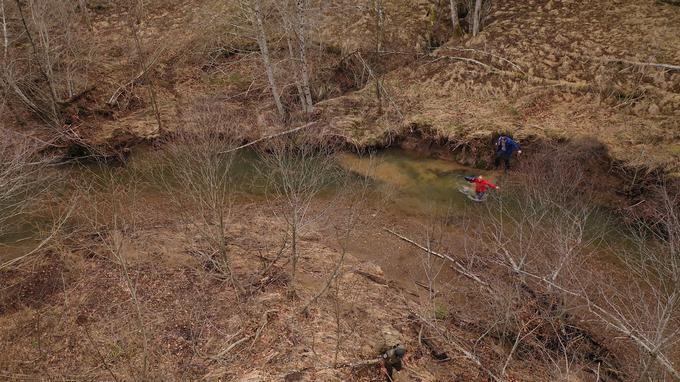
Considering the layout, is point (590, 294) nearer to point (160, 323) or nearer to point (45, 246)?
point (160, 323)

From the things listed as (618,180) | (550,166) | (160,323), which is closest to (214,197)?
(160,323)

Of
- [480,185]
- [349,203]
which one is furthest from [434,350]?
[349,203]

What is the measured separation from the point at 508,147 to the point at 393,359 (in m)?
9.64

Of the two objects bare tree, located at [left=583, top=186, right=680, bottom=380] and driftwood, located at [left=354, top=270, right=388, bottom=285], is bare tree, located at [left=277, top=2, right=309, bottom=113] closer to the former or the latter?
driftwood, located at [left=354, top=270, right=388, bottom=285]

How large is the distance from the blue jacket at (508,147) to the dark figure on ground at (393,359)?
30.8ft

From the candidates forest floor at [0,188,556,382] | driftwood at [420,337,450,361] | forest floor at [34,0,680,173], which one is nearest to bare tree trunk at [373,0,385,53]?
forest floor at [34,0,680,173]

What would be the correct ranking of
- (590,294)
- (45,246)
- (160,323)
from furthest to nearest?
(45,246) < (590,294) < (160,323)

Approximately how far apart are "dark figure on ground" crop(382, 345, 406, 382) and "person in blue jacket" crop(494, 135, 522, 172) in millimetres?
9390

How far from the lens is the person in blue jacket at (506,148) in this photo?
1497 centimetres

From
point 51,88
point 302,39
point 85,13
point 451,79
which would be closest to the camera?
point 51,88

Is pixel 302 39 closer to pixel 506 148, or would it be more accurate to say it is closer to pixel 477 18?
pixel 506 148

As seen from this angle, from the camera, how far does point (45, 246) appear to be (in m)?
11.0

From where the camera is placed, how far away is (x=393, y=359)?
27.9ft

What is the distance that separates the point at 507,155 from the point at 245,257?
32.9 feet
